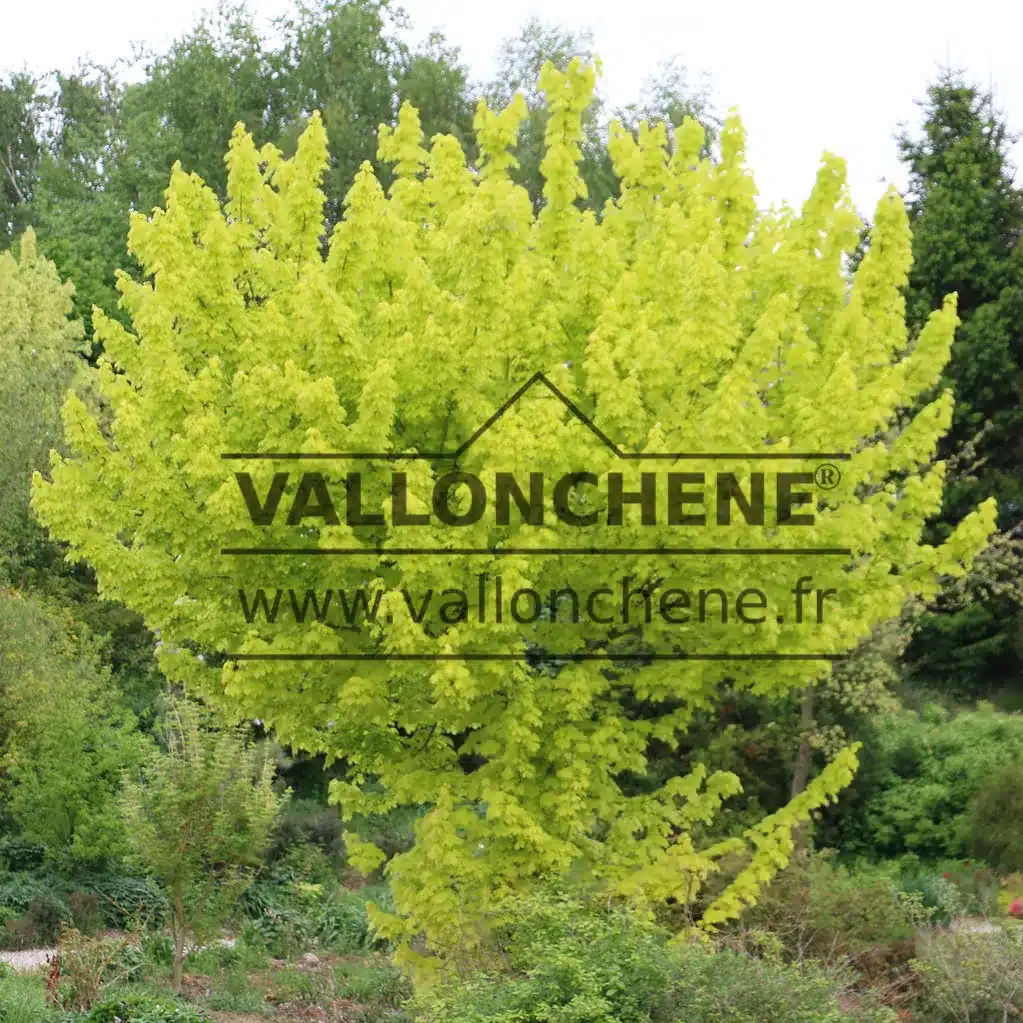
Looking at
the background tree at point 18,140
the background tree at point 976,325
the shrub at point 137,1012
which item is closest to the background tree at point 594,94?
the background tree at point 976,325

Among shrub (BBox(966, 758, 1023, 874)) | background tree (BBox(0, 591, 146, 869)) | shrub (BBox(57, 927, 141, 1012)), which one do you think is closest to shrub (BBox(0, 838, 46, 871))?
background tree (BBox(0, 591, 146, 869))

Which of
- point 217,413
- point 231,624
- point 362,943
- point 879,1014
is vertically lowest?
point 362,943

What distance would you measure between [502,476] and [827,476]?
8.72ft

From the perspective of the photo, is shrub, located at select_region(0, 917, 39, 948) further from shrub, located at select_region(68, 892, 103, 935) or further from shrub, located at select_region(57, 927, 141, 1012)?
shrub, located at select_region(57, 927, 141, 1012)

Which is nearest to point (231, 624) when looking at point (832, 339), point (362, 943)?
point (832, 339)

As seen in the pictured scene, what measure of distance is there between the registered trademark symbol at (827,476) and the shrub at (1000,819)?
27.9ft

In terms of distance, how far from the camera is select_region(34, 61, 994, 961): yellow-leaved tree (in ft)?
32.3

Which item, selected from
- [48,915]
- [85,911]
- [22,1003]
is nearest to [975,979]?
[22,1003]

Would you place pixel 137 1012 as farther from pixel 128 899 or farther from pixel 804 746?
pixel 804 746

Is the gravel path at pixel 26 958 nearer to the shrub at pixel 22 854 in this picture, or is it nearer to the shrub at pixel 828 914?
the shrub at pixel 22 854

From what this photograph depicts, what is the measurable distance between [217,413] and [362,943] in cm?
868

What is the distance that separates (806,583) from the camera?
1081 centimetres

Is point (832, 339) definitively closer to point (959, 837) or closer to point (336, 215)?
point (959, 837)

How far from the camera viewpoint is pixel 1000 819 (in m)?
17.6
